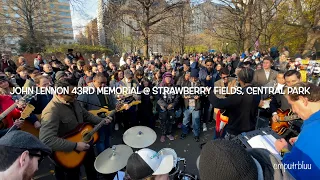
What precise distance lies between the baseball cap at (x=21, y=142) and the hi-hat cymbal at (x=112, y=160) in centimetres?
148

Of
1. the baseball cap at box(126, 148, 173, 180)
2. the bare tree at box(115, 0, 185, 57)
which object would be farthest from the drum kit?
the bare tree at box(115, 0, 185, 57)

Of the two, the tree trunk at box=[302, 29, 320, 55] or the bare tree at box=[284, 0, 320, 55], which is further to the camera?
the tree trunk at box=[302, 29, 320, 55]

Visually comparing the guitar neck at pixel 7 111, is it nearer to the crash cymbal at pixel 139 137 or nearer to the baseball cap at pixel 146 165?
the crash cymbal at pixel 139 137

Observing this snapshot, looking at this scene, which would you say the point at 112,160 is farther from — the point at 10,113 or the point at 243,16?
the point at 243,16

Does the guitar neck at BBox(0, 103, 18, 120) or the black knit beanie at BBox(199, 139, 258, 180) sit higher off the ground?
the black knit beanie at BBox(199, 139, 258, 180)

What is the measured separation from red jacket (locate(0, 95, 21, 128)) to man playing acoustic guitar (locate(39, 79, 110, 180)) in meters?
0.93

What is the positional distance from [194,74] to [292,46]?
74.3 feet

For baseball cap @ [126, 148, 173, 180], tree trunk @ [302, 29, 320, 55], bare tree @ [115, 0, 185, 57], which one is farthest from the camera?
tree trunk @ [302, 29, 320, 55]

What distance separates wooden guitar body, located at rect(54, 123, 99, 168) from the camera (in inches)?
110

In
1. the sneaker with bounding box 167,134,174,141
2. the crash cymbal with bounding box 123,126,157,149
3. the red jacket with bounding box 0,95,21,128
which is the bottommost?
the sneaker with bounding box 167,134,174,141

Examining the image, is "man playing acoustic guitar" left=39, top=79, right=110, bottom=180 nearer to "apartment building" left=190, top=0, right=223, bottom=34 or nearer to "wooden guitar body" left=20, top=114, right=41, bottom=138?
"wooden guitar body" left=20, top=114, right=41, bottom=138

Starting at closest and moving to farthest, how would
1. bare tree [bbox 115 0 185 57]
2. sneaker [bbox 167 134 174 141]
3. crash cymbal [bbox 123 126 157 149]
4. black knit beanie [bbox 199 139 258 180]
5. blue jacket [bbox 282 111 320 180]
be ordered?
black knit beanie [bbox 199 139 258 180], blue jacket [bbox 282 111 320 180], crash cymbal [bbox 123 126 157 149], sneaker [bbox 167 134 174 141], bare tree [bbox 115 0 185 57]

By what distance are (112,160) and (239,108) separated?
223 centimetres

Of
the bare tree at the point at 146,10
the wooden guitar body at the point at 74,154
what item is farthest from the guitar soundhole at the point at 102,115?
the bare tree at the point at 146,10
